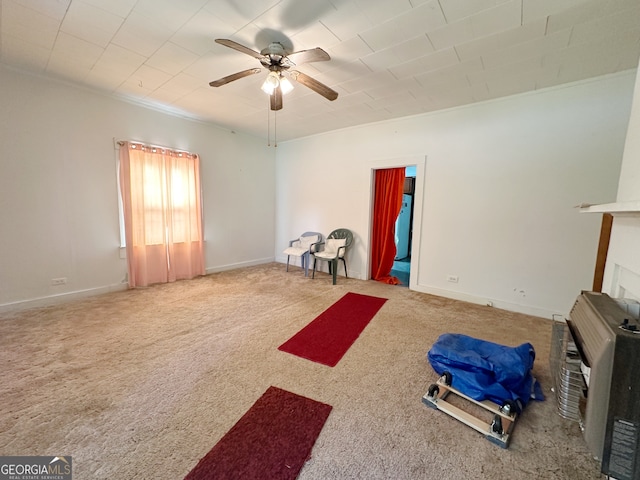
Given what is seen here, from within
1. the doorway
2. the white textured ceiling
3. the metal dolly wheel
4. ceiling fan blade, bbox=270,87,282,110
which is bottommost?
the metal dolly wheel

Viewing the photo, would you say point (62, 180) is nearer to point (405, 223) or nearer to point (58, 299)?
point (58, 299)

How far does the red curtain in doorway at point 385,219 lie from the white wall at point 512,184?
214mm

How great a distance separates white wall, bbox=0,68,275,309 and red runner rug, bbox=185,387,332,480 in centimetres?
335

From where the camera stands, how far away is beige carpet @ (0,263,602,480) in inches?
49.1

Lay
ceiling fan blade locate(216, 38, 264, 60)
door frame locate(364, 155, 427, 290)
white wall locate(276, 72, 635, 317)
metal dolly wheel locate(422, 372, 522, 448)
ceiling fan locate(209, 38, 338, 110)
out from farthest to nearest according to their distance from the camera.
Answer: door frame locate(364, 155, 427, 290), white wall locate(276, 72, 635, 317), ceiling fan locate(209, 38, 338, 110), ceiling fan blade locate(216, 38, 264, 60), metal dolly wheel locate(422, 372, 522, 448)

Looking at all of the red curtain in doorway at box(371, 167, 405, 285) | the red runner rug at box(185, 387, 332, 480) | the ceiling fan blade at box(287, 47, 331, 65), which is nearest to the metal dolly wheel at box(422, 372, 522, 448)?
the red runner rug at box(185, 387, 332, 480)

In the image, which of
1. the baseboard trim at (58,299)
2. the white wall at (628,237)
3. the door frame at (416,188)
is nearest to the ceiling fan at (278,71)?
the door frame at (416,188)

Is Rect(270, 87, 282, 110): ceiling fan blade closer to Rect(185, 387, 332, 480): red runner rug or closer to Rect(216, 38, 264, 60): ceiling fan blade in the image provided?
Rect(216, 38, 264, 60): ceiling fan blade

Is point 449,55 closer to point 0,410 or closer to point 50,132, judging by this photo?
point 0,410

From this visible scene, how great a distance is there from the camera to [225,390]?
1720 millimetres

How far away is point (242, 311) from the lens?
3021 mm

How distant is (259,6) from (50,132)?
10.1ft

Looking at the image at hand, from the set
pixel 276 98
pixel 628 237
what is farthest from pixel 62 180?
pixel 628 237

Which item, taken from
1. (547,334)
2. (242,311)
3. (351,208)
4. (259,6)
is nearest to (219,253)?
(242,311)
